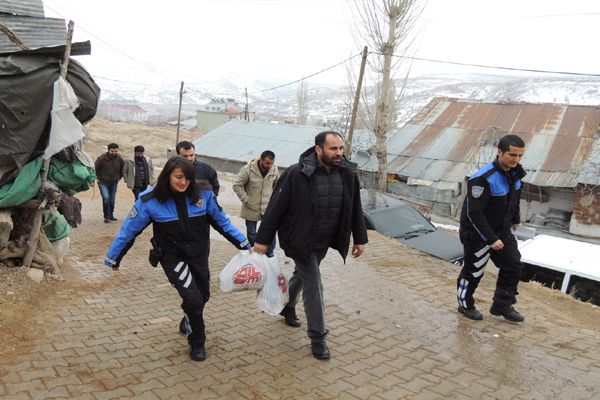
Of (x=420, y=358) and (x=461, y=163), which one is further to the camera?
(x=461, y=163)

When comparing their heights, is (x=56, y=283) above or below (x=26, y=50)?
below

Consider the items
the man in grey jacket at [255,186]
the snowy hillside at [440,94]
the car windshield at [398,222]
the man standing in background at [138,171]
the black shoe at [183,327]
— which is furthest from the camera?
the snowy hillside at [440,94]

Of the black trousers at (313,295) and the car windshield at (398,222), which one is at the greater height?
the black trousers at (313,295)

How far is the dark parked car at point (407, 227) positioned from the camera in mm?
8269

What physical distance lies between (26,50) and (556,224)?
1930 cm

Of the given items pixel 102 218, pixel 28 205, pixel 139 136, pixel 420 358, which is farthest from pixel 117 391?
pixel 139 136

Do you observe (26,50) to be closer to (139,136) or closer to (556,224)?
(556,224)

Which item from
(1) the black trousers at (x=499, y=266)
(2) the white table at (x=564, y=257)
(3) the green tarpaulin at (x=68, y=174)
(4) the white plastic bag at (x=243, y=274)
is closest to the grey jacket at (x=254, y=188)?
(3) the green tarpaulin at (x=68, y=174)

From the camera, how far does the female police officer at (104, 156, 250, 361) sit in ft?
11.9

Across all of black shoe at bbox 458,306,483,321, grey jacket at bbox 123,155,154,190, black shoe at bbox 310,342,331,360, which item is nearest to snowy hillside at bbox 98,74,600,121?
grey jacket at bbox 123,155,154,190

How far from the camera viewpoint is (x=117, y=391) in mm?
3312

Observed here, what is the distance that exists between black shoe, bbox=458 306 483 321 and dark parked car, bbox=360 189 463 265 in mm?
2867

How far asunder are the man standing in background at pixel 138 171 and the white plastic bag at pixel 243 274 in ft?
19.9

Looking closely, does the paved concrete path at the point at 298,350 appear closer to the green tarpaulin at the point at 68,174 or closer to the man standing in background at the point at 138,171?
the green tarpaulin at the point at 68,174
